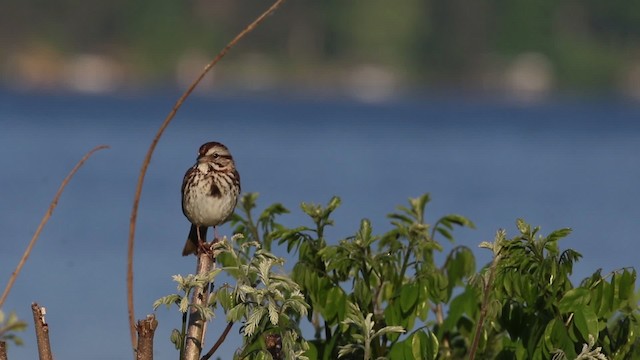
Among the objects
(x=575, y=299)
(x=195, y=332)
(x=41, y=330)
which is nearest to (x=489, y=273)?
(x=575, y=299)

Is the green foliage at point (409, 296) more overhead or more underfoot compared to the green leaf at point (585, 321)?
more overhead

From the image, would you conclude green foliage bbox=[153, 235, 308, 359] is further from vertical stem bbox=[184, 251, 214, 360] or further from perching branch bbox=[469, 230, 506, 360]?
perching branch bbox=[469, 230, 506, 360]

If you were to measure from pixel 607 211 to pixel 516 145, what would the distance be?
70.7ft

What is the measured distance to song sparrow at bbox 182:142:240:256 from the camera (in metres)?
5.70

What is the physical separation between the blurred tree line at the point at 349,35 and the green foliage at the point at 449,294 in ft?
253

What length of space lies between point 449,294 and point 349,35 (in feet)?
278

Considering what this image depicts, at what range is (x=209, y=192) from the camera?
18.9ft

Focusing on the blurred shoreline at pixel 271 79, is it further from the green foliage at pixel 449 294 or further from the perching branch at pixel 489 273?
the perching branch at pixel 489 273

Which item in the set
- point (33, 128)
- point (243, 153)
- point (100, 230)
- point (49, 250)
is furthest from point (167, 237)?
point (33, 128)

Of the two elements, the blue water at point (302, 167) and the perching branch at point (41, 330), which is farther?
the blue water at point (302, 167)

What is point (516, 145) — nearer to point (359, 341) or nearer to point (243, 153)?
point (243, 153)

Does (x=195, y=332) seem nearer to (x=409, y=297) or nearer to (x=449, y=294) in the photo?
(x=409, y=297)

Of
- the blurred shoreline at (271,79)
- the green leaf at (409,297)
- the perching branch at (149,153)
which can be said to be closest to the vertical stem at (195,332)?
the perching branch at (149,153)

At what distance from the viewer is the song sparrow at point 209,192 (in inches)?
224
